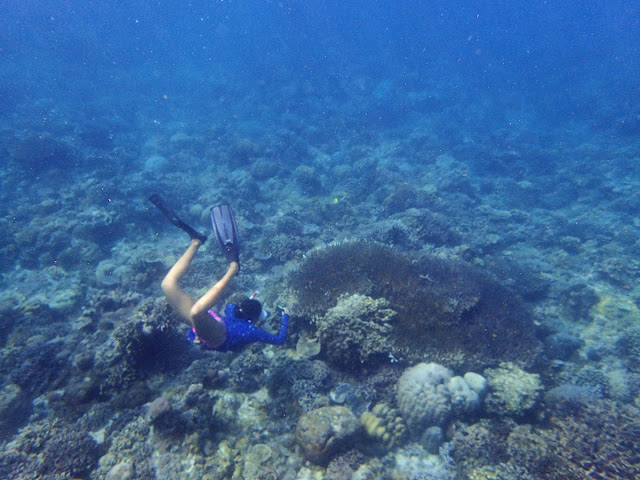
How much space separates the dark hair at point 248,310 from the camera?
16.6 feet

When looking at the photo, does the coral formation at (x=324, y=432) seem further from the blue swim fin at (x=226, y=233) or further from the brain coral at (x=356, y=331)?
the blue swim fin at (x=226, y=233)

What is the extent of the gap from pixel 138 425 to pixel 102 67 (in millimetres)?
58804

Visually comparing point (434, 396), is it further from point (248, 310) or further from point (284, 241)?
point (284, 241)

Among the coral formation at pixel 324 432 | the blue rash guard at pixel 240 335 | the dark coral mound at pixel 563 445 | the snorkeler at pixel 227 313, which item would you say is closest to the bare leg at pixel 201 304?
the snorkeler at pixel 227 313

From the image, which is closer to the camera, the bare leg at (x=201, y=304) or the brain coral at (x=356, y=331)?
the bare leg at (x=201, y=304)

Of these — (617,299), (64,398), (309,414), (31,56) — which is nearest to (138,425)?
(64,398)

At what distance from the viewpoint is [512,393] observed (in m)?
4.52

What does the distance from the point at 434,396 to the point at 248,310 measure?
10.5 ft

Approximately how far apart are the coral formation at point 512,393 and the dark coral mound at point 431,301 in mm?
385

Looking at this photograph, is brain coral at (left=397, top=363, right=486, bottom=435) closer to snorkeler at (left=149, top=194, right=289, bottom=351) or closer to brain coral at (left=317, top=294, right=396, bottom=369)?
brain coral at (left=317, top=294, right=396, bottom=369)

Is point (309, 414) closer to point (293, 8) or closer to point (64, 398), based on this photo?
point (64, 398)

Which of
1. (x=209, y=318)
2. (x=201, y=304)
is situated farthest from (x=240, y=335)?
(x=201, y=304)

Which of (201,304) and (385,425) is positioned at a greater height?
(201,304)

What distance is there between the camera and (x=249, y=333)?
512 cm
